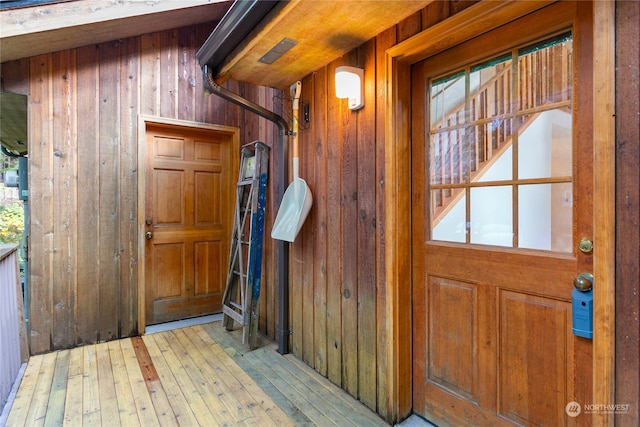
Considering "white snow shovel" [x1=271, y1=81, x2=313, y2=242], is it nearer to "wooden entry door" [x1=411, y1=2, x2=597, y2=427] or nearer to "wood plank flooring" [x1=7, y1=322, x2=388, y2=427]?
"wooden entry door" [x1=411, y1=2, x2=597, y2=427]

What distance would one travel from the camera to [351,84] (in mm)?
1887

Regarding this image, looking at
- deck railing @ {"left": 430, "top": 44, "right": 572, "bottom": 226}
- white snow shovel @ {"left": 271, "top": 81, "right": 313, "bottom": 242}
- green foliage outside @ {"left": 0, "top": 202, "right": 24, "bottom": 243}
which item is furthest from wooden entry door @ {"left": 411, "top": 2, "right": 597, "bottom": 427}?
green foliage outside @ {"left": 0, "top": 202, "right": 24, "bottom": 243}

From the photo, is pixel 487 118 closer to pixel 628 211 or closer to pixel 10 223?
pixel 628 211

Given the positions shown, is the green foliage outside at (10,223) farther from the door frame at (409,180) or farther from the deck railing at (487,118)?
the deck railing at (487,118)

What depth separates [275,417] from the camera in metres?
1.83

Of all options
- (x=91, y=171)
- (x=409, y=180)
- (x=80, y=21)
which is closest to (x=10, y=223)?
(x=91, y=171)

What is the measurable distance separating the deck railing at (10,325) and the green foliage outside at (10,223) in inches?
189

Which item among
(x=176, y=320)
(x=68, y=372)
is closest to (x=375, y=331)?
(x=68, y=372)

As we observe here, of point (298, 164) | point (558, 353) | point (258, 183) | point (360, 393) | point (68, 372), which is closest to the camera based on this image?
point (558, 353)

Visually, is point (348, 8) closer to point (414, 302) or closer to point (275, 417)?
point (414, 302)

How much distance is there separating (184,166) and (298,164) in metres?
1.54

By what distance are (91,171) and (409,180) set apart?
263 centimetres

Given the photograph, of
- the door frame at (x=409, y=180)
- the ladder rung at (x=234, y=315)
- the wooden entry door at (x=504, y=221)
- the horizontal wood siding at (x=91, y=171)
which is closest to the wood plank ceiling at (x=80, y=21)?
the horizontal wood siding at (x=91, y=171)

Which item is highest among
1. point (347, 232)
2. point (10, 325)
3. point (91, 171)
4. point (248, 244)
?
point (91, 171)
